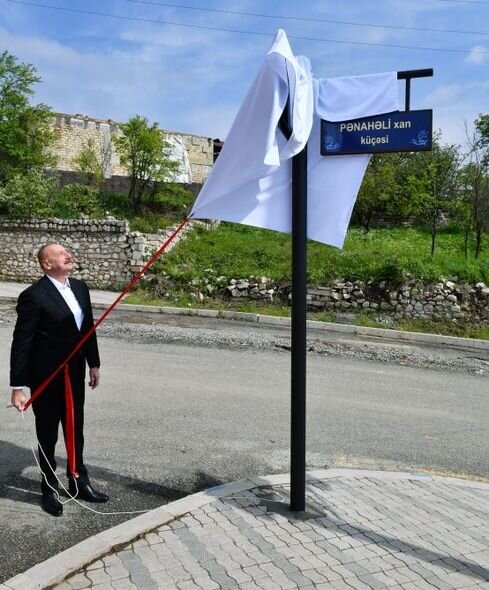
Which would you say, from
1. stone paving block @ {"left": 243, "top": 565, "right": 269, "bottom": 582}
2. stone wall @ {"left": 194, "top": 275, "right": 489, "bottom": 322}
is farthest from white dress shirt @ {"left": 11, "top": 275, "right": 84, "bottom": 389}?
stone wall @ {"left": 194, "top": 275, "right": 489, "bottom": 322}

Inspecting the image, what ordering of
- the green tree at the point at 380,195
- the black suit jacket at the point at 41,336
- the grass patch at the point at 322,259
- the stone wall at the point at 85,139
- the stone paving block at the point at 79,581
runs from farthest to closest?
the stone wall at the point at 85,139 → the green tree at the point at 380,195 → the grass patch at the point at 322,259 → the black suit jacket at the point at 41,336 → the stone paving block at the point at 79,581

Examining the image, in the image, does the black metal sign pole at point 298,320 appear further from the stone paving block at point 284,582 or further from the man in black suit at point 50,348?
the man in black suit at point 50,348

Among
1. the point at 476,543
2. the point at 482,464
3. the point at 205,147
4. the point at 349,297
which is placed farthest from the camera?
the point at 205,147

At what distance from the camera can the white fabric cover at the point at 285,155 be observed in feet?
11.9

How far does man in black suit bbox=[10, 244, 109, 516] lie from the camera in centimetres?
377

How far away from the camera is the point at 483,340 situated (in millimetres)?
14102

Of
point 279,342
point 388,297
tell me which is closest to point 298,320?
point 279,342

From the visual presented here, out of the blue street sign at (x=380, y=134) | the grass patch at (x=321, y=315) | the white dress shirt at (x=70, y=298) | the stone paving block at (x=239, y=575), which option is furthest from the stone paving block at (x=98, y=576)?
the grass patch at (x=321, y=315)

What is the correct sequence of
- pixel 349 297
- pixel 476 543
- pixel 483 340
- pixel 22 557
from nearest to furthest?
1. pixel 22 557
2. pixel 476 543
3. pixel 483 340
4. pixel 349 297

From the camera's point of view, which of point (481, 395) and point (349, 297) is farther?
point (349, 297)

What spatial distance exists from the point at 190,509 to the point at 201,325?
10.3 metres

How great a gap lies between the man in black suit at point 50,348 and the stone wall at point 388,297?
12.9 metres

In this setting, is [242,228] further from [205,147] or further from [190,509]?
[190,509]

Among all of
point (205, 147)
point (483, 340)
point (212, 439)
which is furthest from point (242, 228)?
point (212, 439)
